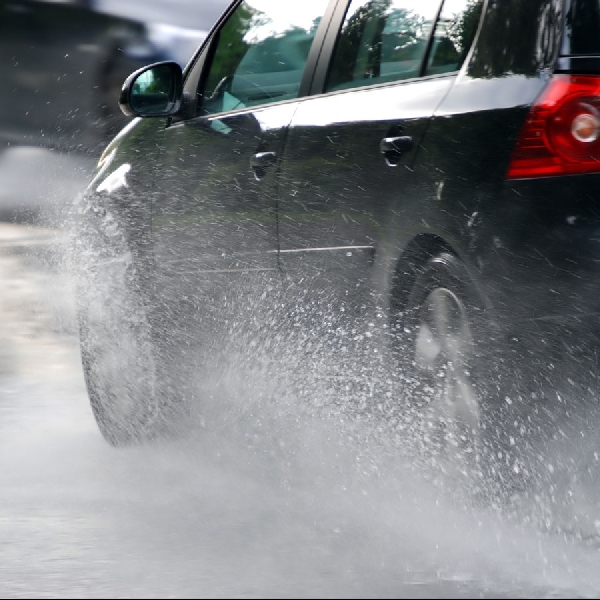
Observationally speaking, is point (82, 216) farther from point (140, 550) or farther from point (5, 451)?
point (140, 550)

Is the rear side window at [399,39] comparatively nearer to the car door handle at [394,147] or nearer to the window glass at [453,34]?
the window glass at [453,34]

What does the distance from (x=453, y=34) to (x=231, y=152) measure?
46.4 inches

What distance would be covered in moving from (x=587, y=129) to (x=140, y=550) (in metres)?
1.61

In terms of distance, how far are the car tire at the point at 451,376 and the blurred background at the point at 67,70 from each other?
836cm


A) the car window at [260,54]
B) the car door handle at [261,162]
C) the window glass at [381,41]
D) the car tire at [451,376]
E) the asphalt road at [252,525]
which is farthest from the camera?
the car window at [260,54]

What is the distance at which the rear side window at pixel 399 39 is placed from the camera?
374cm

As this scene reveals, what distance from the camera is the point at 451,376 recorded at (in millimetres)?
3592

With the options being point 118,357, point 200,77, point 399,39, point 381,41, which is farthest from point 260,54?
point 118,357

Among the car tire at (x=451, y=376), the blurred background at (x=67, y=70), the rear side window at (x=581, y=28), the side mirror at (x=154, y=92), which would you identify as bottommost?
the blurred background at (x=67, y=70)

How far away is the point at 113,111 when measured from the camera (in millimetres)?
12797

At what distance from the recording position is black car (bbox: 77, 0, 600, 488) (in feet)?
10.8

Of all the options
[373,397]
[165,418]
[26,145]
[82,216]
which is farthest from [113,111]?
[373,397]

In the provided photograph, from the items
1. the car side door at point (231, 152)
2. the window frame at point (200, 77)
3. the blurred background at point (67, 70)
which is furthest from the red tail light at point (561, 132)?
the blurred background at point (67, 70)

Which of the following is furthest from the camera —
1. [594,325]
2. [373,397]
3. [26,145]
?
[26,145]
